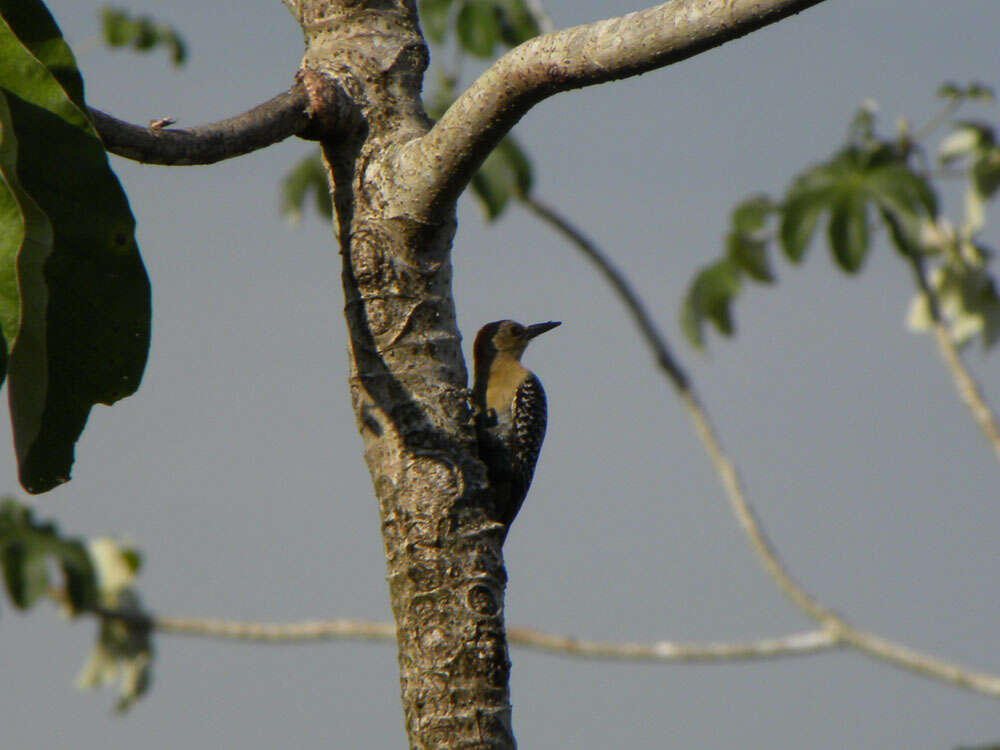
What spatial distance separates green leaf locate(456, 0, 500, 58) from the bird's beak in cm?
217

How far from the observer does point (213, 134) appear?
7.56ft

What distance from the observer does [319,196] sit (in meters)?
7.87

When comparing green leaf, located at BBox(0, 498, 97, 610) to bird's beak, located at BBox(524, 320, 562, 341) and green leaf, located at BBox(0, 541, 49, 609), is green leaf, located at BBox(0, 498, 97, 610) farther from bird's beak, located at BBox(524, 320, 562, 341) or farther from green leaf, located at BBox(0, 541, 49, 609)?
bird's beak, located at BBox(524, 320, 562, 341)

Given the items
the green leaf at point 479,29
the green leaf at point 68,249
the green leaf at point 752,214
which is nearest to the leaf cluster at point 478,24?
the green leaf at point 479,29

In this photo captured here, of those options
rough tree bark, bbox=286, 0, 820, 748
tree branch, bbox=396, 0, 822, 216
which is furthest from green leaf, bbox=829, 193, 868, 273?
tree branch, bbox=396, 0, 822, 216

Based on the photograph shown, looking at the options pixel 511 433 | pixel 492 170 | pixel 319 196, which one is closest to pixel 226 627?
pixel 319 196

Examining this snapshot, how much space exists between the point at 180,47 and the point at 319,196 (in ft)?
8.11

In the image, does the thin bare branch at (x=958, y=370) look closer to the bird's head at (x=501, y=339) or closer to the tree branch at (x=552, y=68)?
the bird's head at (x=501, y=339)

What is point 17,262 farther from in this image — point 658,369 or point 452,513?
point 658,369

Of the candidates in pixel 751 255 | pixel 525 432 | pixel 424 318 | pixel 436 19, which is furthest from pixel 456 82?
pixel 424 318

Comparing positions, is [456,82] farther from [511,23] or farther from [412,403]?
[412,403]

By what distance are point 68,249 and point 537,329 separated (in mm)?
3978

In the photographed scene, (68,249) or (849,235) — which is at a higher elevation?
(849,235)

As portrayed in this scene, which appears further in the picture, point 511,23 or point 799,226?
point 511,23
